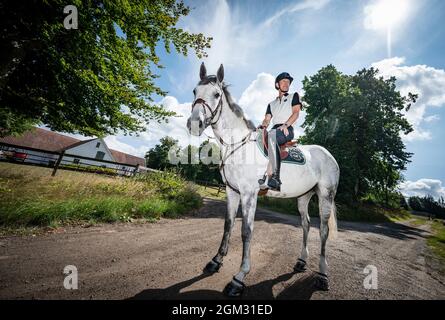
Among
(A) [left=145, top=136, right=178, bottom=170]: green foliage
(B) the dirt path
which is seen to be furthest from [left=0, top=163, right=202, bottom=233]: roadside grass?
(A) [left=145, top=136, right=178, bottom=170]: green foliage

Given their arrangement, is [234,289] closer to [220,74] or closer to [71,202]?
[220,74]

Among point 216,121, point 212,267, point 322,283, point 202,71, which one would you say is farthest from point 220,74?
point 322,283

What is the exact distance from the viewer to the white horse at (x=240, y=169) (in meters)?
3.14

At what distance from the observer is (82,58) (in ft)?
26.6

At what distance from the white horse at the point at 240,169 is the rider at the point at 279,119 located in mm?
243

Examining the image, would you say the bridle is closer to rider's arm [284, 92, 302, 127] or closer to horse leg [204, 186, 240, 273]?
horse leg [204, 186, 240, 273]

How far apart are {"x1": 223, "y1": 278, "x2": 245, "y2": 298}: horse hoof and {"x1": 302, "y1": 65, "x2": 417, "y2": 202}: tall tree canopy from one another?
22.4 metres

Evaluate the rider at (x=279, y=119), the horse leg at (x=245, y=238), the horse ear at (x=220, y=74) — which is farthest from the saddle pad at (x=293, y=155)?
the horse ear at (x=220, y=74)

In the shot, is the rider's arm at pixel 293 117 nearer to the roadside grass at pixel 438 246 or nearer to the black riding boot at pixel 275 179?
the black riding boot at pixel 275 179

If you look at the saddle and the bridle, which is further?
the saddle

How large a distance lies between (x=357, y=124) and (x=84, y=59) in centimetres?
2855

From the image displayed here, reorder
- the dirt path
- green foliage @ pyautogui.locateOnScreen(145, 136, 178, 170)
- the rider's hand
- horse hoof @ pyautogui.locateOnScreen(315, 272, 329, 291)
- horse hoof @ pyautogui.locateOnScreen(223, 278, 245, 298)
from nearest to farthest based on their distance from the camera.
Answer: the dirt path, horse hoof @ pyautogui.locateOnScreen(223, 278, 245, 298), horse hoof @ pyautogui.locateOnScreen(315, 272, 329, 291), the rider's hand, green foliage @ pyautogui.locateOnScreen(145, 136, 178, 170)

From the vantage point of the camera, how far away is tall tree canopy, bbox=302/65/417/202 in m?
22.2

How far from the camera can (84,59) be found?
8.08 metres
